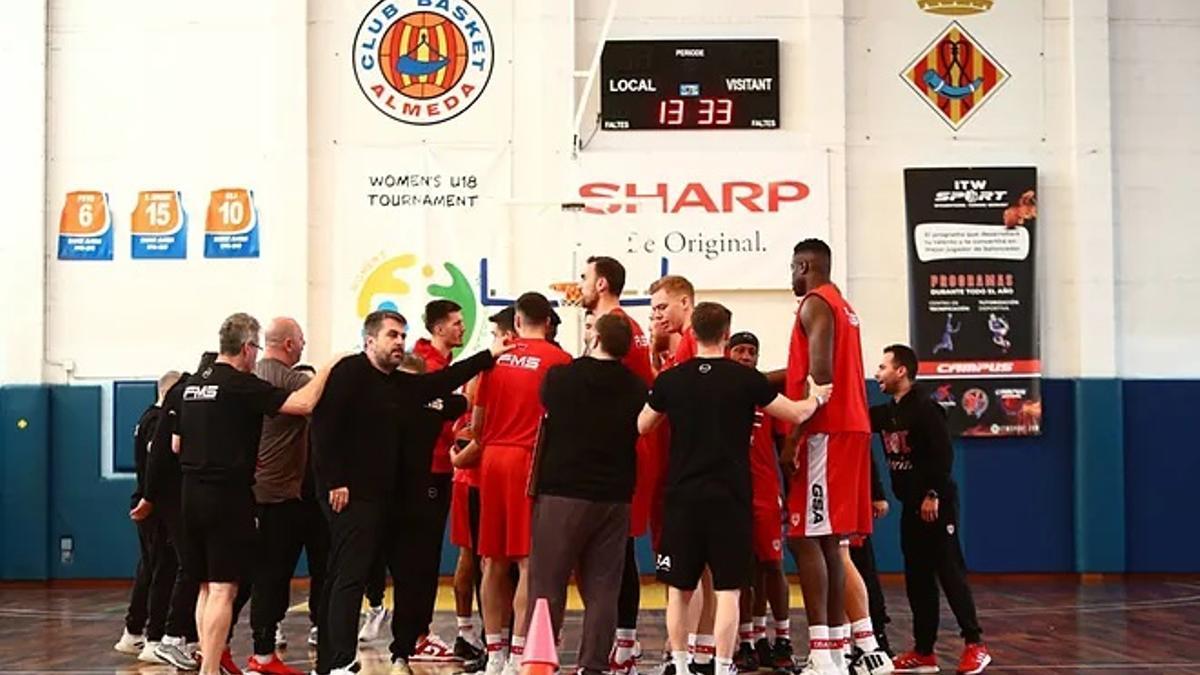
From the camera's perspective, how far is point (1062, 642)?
912cm

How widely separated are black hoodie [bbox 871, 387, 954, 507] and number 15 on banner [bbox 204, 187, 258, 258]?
653cm

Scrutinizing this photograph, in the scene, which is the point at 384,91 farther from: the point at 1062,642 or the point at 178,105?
the point at 1062,642

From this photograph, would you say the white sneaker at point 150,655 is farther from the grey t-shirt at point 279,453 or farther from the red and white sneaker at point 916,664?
the red and white sneaker at point 916,664

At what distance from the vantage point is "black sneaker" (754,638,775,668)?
821cm

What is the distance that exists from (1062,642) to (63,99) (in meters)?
8.98

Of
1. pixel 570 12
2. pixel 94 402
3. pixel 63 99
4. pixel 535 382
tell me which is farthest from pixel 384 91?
pixel 535 382

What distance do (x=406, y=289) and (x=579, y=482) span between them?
20.9ft

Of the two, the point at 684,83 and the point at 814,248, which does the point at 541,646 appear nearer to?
the point at 814,248

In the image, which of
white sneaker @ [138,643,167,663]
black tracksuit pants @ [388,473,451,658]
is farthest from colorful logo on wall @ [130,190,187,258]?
black tracksuit pants @ [388,473,451,658]

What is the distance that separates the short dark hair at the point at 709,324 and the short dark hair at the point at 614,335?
301 mm

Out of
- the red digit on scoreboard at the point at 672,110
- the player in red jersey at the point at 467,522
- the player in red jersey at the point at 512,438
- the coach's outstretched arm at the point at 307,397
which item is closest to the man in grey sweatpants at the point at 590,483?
the player in red jersey at the point at 512,438

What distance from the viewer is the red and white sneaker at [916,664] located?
26.5 feet

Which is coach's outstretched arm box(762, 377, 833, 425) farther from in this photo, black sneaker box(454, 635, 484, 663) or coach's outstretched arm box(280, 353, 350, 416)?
black sneaker box(454, 635, 484, 663)

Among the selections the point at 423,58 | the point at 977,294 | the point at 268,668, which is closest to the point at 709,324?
the point at 268,668
